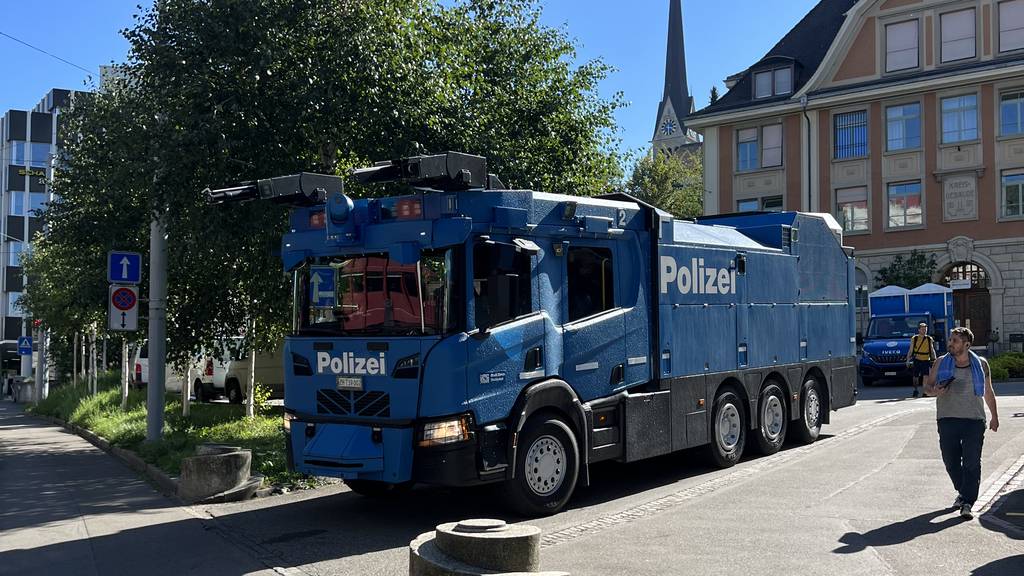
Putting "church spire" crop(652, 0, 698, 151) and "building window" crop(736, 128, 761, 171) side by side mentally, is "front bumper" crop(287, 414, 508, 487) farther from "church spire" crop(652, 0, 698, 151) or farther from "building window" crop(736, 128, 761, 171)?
"church spire" crop(652, 0, 698, 151)

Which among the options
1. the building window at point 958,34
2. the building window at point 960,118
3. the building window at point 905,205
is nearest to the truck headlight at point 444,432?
the building window at point 905,205

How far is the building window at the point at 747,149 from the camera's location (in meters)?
43.3

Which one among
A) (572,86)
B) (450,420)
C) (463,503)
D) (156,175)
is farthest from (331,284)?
(572,86)

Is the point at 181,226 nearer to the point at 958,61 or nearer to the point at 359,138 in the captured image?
the point at 359,138

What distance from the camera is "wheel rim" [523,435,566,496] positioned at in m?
8.80

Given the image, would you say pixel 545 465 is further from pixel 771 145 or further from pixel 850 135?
pixel 771 145

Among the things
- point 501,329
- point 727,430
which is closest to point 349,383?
point 501,329

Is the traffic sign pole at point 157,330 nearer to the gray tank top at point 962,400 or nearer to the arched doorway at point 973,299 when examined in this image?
the gray tank top at point 962,400

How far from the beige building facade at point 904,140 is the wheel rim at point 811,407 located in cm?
2472

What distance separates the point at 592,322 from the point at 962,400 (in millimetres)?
3418

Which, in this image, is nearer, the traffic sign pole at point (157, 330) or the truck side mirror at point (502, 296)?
the truck side mirror at point (502, 296)

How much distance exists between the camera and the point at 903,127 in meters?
38.9

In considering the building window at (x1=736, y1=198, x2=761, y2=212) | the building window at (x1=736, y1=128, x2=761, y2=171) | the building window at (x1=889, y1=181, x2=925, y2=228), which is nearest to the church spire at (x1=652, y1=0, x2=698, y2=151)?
the building window at (x1=736, y1=128, x2=761, y2=171)

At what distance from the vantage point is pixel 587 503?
979cm
